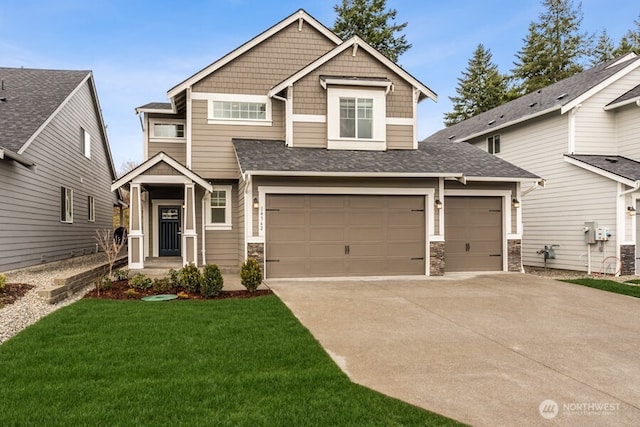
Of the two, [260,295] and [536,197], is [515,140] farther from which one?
[260,295]

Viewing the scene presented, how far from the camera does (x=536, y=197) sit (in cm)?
1667

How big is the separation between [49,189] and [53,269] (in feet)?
10.0

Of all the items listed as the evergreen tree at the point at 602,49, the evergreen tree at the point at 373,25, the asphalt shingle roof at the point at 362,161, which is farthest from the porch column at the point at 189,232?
the evergreen tree at the point at 602,49

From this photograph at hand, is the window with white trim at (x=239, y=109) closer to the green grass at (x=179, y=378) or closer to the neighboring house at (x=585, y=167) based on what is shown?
the green grass at (x=179, y=378)

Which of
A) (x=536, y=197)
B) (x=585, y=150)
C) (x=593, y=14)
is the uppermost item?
(x=593, y=14)

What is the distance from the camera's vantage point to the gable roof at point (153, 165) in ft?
39.6

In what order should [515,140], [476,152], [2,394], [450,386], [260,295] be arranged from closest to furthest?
[2,394]
[450,386]
[260,295]
[476,152]
[515,140]

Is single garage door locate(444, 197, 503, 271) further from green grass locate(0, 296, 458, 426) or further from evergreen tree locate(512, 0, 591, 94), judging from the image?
evergreen tree locate(512, 0, 591, 94)

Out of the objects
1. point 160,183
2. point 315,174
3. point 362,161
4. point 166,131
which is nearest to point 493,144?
point 362,161

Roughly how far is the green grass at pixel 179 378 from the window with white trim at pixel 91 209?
13.7m

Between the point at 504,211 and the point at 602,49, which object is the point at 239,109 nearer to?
the point at 504,211

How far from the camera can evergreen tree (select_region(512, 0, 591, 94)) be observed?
36.7 metres

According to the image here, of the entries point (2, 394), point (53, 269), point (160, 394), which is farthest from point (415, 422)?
point (53, 269)

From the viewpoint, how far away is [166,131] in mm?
15203
